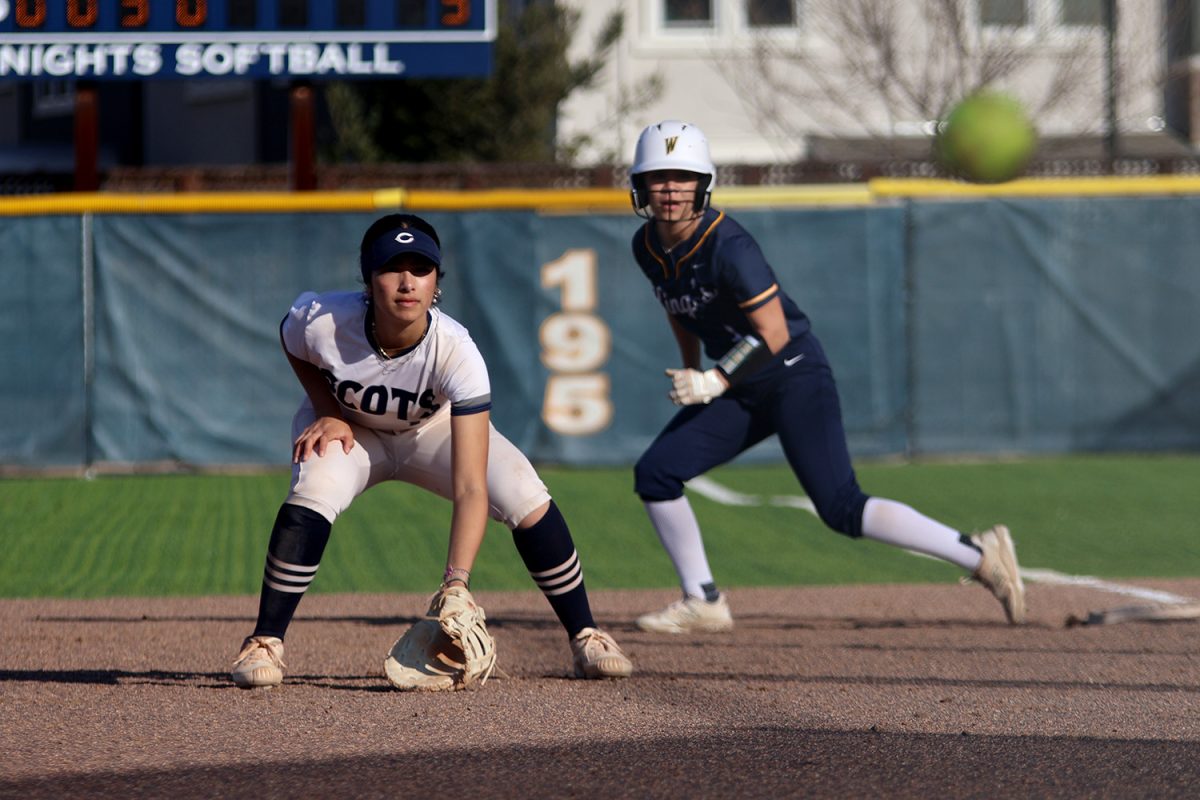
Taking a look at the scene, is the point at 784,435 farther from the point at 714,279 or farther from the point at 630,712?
the point at 630,712

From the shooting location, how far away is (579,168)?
18047mm

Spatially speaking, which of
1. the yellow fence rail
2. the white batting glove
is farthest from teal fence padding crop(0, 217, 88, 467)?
the white batting glove

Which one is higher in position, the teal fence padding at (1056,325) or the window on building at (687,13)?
the window on building at (687,13)

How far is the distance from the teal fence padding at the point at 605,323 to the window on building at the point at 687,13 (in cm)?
1085

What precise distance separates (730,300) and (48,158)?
24.0 meters

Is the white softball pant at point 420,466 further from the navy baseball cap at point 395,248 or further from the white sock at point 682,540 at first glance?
the white sock at point 682,540

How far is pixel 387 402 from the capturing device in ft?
18.7

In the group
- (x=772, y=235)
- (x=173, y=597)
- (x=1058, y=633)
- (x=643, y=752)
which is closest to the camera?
(x=643, y=752)

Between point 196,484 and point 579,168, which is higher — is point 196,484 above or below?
below

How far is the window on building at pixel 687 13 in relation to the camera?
2409cm

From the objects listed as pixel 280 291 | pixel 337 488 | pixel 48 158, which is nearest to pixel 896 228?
pixel 280 291

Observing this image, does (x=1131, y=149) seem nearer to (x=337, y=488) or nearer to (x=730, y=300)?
(x=730, y=300)

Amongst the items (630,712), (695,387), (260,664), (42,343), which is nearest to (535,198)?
(42,343)

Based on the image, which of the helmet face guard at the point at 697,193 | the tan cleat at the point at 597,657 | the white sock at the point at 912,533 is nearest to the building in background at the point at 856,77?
the helmet face guard at the point at 697,193
